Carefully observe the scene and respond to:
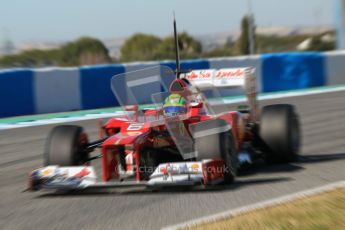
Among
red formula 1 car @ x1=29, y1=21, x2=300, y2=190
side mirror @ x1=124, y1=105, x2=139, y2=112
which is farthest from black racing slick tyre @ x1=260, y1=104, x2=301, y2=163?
side mirror @ x1=124, y1=105, x2=139, y2=112

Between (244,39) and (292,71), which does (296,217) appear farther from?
(244,39)

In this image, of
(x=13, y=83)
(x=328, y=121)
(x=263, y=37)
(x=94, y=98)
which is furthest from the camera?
(x=263, y=37)

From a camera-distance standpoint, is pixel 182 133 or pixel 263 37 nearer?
pixel 182 133

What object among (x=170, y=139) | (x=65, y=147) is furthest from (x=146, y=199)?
(x=65, y=147)

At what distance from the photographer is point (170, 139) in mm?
6848

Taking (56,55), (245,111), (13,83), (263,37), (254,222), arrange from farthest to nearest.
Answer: (263,37) < (56,55) < (13,83) < (245,111) < (254,222)

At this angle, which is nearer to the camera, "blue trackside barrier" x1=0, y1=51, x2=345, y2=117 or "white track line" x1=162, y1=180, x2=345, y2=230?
"white track line" x1=162, y1=180, x2=345, y2=230

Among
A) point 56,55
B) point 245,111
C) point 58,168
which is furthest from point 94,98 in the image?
point 56,55

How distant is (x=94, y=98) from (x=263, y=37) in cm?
2936

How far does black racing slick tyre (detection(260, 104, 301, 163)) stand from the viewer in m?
7.54

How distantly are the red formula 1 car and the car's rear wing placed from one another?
0.01 metres

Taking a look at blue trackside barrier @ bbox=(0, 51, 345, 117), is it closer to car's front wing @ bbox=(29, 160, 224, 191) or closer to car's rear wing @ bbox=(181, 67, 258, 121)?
car's rear wing @ bbox=(181, 67, 258, 121)

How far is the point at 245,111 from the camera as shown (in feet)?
27.4

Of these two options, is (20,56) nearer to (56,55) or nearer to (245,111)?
(56,55)
